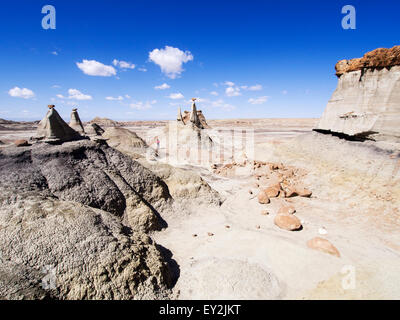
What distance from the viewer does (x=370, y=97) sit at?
8484mm

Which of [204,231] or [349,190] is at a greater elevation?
[349,190]

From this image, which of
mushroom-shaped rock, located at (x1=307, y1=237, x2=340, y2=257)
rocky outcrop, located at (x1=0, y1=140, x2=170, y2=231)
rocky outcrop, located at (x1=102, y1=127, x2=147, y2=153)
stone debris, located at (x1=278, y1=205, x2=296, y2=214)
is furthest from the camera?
rocky outcrop, located at (x1=102, y1=127, x2=147, y2=153)

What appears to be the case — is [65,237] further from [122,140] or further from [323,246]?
[122,140]

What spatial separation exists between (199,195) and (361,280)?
189 inches

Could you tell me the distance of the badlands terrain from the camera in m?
3.08

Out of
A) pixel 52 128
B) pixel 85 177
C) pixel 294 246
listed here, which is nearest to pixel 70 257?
pixel 85 177

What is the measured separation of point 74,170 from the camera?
5.12 meters

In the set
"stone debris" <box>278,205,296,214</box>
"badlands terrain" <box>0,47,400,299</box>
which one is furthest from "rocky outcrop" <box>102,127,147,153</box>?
"stone debris" <box>278,205,296,214</box>

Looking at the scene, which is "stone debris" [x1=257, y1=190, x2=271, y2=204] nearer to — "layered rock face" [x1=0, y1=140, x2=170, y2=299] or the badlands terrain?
the badlands terrain

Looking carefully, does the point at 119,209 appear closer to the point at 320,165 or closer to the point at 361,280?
the point at 361,280

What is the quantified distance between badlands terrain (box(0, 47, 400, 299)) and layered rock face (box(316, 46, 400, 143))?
4 centimetres

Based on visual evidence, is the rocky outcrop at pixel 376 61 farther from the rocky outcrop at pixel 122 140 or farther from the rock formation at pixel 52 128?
the rocky outcrop at pixel 122 140

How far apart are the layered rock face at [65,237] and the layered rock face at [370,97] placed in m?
9.51

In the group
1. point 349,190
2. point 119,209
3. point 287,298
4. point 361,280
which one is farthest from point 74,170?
point 349,190
